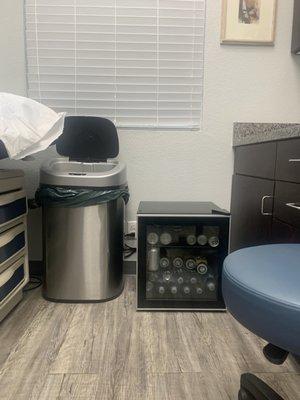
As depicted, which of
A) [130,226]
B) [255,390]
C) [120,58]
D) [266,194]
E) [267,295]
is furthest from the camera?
[130,226]

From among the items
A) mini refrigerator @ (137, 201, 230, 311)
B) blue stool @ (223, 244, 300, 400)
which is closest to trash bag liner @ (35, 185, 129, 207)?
mini refrigerator @ (137, 201, 230, 311)

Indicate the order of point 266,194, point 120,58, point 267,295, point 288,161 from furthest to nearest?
point 120,58 → point 266,194 → point 288,161 → point 267,295

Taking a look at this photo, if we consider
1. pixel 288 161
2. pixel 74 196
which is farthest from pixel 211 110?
pixel 74 196

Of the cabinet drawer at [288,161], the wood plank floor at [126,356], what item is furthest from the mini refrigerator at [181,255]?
the cabinet drawer at [288,161]

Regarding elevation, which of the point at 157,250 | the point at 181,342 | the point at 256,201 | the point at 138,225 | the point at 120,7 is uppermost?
the point at 120,7

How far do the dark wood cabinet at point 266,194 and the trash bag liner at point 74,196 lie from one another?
61 centimetres

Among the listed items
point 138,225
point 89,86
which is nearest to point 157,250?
point 138,225

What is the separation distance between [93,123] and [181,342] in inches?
42.5

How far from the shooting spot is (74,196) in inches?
51.0

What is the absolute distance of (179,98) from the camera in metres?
1.63

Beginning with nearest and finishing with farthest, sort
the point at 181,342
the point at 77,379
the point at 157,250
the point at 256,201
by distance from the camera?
the point at 77,379 < the point at 181,342 < the point at 256,201 < the point at 157,250

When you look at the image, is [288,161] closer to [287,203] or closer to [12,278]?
[287,203]

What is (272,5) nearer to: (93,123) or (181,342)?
(93,123)

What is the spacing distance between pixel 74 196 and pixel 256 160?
2.62 feet
